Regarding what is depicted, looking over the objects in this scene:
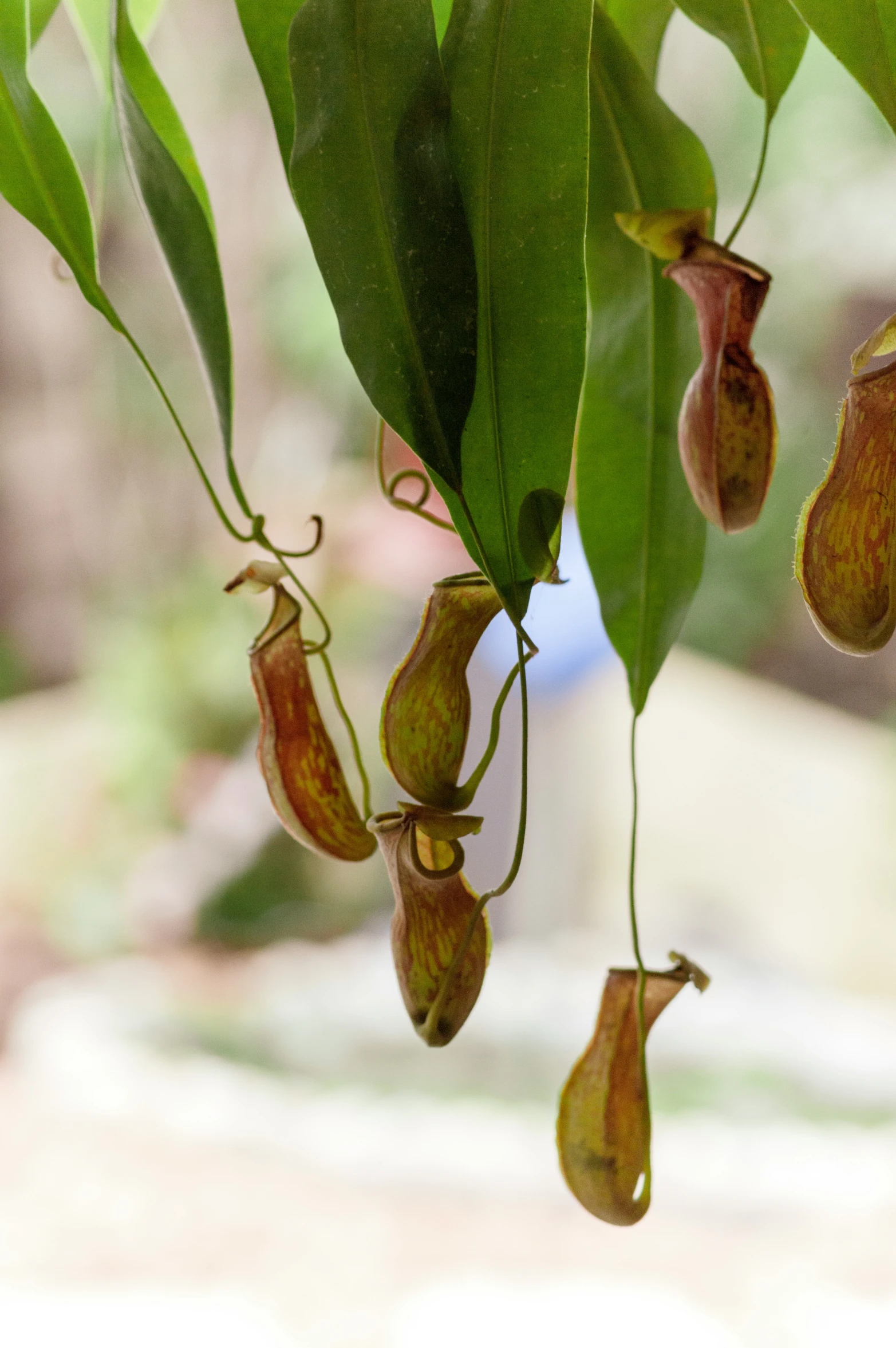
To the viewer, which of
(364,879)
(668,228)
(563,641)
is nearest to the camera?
(668,228)

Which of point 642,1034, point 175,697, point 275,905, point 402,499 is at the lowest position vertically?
point 275,905

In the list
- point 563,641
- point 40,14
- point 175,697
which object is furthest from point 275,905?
point 40,14

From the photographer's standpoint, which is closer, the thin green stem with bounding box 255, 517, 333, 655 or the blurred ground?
the thin green stem with bounding box 255, 517, 333, 655

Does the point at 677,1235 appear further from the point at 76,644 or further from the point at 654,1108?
the point at 76,644

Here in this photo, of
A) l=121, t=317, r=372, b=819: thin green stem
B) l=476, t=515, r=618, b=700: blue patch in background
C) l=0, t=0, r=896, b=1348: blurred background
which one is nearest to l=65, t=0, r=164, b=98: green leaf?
l=121, t=317, r=372, b=819: thin green stem

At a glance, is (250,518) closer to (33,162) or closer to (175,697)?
(33,162)

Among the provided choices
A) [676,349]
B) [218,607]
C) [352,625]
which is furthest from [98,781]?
[676,349]

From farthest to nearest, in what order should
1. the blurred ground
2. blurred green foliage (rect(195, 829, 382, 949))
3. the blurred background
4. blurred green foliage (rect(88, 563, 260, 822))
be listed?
blurred green foliage (rect(88, 563, 260, 822)) → blurred green foliage (rect(195, 829, 382, 949)) → the blurred background → the blurred ground

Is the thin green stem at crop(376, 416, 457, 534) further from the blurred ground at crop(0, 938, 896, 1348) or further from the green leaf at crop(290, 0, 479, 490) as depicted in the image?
the blurred ground at crop(0, 938, 896, 1348)
